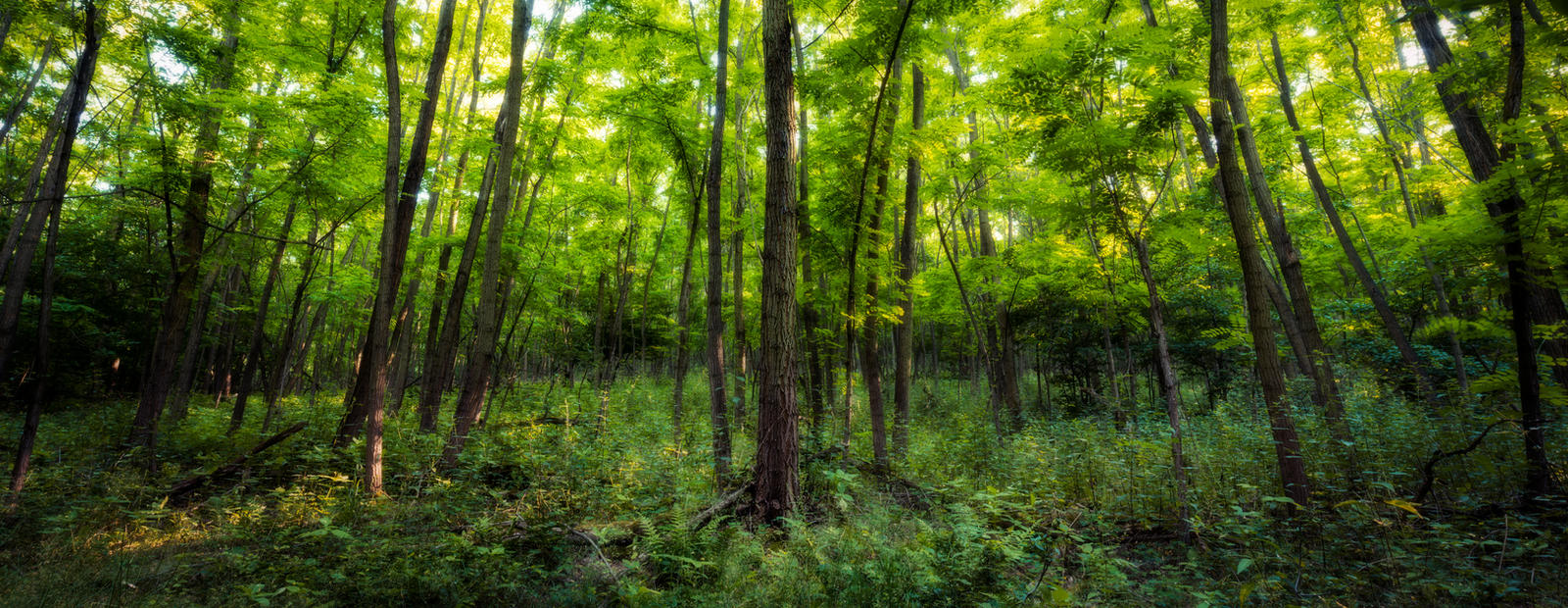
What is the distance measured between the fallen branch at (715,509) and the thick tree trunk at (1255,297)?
5.44m

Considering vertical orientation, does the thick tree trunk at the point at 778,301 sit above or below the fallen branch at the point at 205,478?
above

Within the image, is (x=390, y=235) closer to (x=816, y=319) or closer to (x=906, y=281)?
(x=906, y=281)

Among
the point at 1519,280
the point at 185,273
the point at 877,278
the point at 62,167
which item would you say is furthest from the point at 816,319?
the point at 62,167

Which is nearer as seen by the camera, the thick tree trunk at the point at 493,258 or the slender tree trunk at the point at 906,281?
the thick tree trunk at the point at 493,258

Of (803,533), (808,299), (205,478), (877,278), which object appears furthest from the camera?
(808,299)

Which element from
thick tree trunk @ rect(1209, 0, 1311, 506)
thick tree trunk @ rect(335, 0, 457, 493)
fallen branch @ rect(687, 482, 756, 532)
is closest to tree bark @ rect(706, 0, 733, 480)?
fallen branch @ rect(687, 482, 756, 532)

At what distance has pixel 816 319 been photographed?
11797mm

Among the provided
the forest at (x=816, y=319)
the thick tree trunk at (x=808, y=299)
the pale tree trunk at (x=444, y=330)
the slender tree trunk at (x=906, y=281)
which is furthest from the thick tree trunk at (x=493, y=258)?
the slender tree trunk at (x=906, y=281)

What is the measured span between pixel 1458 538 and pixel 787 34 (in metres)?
7.38

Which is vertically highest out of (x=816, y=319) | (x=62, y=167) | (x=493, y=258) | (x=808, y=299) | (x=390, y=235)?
(x=62, y=167)

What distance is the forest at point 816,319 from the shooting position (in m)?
4.50

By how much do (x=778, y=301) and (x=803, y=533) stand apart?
2.16m

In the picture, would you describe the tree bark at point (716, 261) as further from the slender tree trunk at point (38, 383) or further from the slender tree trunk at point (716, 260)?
the slender tree trunk at point (38, 383)

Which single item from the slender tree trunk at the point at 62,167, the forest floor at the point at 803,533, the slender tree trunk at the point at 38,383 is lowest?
the forest floor at the point at 803,533
